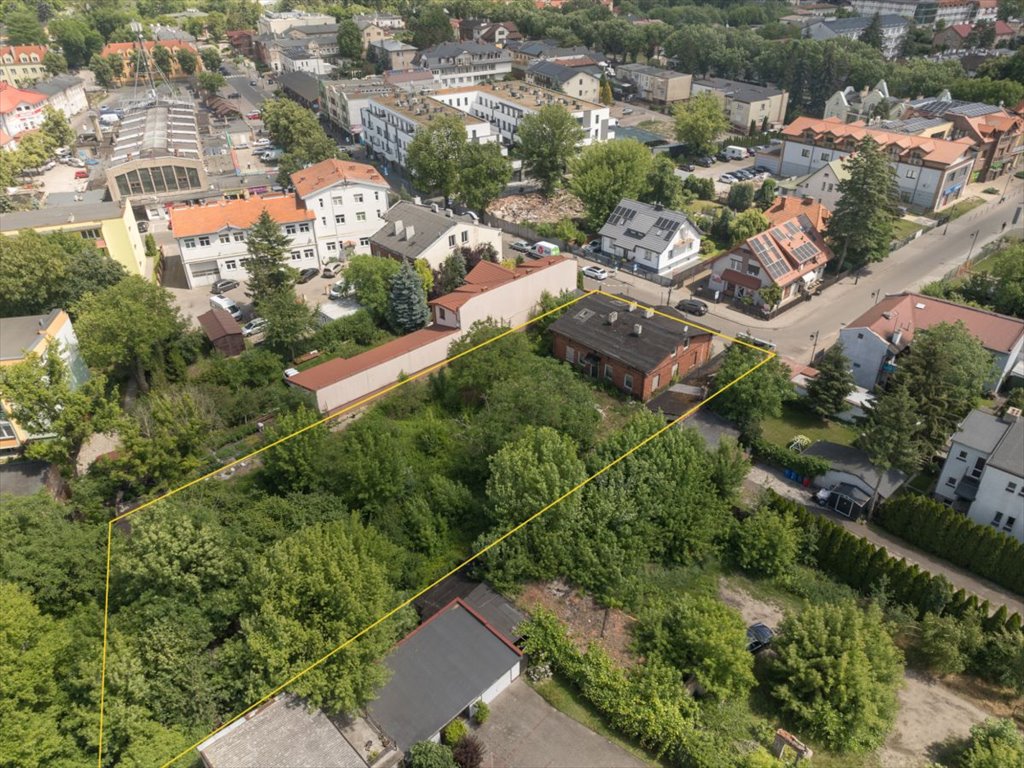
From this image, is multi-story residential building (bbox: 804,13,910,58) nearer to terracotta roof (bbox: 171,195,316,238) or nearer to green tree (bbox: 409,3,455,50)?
green tree (bbox: 409,3,455,50)

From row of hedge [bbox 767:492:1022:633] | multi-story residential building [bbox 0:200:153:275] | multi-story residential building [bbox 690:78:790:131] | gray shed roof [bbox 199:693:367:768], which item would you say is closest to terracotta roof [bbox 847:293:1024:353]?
row of hedge [bbox 767:492:1022:633]

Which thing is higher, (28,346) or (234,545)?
(28,346)

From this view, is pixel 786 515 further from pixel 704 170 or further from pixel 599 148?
pixel 704 170

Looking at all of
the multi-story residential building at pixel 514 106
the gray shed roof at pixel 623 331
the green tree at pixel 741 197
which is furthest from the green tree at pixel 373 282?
the multi-story residential building at pixel 514 106

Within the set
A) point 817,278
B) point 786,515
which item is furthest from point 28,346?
point 817,278

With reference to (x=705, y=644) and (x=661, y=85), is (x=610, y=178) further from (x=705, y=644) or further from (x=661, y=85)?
(x=661, y=85)

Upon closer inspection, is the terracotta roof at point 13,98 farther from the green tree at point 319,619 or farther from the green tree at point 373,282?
the green tree at point 319,619
